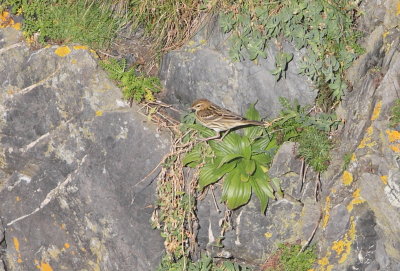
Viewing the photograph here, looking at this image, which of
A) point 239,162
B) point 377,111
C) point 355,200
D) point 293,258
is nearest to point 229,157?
point 239,162

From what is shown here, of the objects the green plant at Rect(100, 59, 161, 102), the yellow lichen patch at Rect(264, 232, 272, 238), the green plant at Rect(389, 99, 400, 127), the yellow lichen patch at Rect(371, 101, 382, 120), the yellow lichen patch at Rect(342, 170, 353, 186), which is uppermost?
the green plant at Rect(389, 99, 400, 127)

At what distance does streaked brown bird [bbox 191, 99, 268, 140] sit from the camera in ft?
20.9

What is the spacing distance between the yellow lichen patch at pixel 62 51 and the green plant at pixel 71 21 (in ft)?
0.52

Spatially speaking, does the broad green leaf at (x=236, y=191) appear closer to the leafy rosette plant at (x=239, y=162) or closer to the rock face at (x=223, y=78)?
the leafy rosette plant at (x=239, y=162)

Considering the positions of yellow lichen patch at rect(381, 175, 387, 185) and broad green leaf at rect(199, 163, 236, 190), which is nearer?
yellow lichen patch at rect(381, 175, 387, 185)

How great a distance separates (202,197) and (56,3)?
3214 millimetres

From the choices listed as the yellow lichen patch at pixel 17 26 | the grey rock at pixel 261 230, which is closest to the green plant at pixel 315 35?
the grey rock at pixel 261 230

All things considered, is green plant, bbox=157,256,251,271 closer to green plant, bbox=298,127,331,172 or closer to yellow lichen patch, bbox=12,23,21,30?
green plant, bbox=298,127,331,172

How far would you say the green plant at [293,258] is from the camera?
625 cm

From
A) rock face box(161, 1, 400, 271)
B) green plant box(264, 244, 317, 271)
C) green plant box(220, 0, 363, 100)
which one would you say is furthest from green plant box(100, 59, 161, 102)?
green plant box(264, 244, 317, 271)

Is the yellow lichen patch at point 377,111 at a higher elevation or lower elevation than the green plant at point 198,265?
higher

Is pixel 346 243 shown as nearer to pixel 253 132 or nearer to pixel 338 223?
pixel 338 223

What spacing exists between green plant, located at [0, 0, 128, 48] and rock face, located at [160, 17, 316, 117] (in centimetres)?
89

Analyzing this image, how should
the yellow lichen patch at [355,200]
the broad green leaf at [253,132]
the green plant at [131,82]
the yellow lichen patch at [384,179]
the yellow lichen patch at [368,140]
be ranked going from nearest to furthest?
the yellow lichen patch at [384,179]
the yellow lichen patch at [355,200]
the yellow lichen patch at [368,140]
the broad green leaf at [253,132]
the green plant at [131,82]
